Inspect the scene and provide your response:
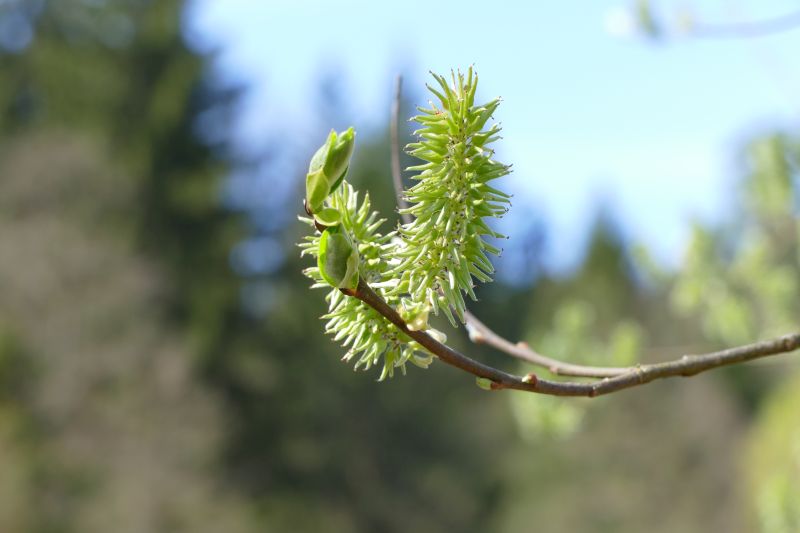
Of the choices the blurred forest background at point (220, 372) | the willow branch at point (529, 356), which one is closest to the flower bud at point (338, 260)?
the willow branch at point (529, 356)

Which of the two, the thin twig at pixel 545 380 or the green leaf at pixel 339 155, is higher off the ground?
A: the green leaf at pixel 339 155

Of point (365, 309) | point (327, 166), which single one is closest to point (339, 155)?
point (327, 166)

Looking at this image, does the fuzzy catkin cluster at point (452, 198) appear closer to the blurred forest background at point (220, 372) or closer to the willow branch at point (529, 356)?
the willow branch at point (529, 356)

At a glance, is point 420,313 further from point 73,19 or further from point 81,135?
point 73,19

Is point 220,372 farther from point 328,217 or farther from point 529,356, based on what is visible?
point 328,217

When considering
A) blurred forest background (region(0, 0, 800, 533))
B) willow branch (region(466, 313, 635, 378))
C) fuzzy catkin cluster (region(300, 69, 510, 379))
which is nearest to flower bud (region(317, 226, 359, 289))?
fuzzy catkin cluster (region(300, 69, 510, 379))

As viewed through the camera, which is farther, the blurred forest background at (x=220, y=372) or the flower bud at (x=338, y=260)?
the blurred forest background at (x=220, y=372)
